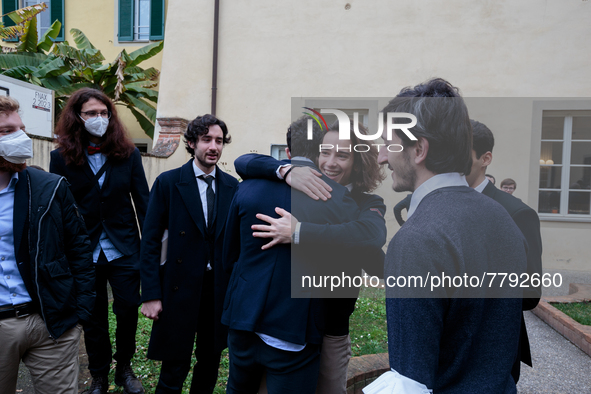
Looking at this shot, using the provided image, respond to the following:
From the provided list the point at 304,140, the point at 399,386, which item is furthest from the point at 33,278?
the point at 399,386

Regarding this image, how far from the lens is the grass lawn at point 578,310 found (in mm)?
4952

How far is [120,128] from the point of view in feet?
10.2

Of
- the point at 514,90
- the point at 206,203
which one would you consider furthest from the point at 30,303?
the point at 514,90

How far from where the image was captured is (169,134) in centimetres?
813

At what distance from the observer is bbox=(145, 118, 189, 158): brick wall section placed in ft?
26.0

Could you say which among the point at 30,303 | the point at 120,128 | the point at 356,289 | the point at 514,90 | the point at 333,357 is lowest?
the point at 333,357

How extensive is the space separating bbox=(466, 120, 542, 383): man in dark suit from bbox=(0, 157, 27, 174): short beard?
2.07 meters

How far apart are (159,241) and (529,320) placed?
5033 mm

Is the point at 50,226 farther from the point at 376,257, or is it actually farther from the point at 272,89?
the point at 272,89

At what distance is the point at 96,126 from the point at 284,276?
203 centimetres

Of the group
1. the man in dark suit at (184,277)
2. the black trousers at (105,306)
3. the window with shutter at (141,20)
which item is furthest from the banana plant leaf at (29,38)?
the man in dark suit at (184,277)

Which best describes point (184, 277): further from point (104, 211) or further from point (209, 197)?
point (104, 211)

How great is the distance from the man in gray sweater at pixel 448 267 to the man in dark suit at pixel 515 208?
0.40m

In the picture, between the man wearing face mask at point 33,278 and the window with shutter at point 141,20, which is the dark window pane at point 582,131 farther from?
the window with shutter at point 141,20
